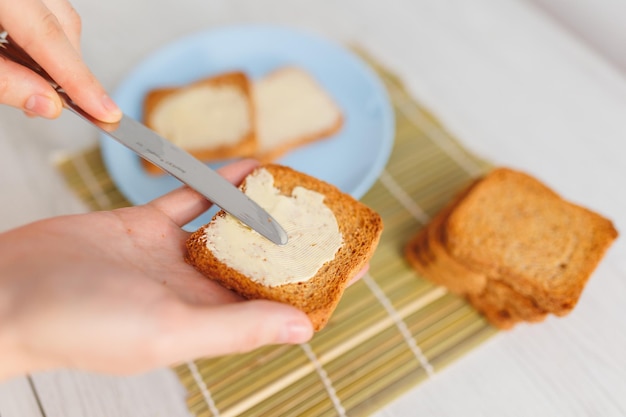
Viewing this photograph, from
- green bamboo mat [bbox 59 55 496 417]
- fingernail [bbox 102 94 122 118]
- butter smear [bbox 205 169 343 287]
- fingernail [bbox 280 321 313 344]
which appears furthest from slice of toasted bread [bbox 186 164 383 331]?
fingernail [bbox 102 94 122 118]

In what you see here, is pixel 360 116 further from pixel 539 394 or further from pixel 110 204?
pixel 539 394

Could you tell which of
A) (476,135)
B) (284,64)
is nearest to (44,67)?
(284,64)

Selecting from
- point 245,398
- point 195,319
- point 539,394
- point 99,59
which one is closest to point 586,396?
point 539,394

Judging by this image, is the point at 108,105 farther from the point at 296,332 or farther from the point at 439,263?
the point at 439,263

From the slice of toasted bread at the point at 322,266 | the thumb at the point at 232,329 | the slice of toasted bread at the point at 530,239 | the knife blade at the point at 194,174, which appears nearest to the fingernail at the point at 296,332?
the thumb at the point at 232,329

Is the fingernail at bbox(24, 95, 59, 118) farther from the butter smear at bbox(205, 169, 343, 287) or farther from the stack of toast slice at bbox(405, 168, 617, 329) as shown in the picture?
the stack of toast slice at bbox(405, 168, 617, 329)

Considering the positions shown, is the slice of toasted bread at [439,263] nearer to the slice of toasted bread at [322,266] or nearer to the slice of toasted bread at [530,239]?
the slice of toasted bread at [530,239]
